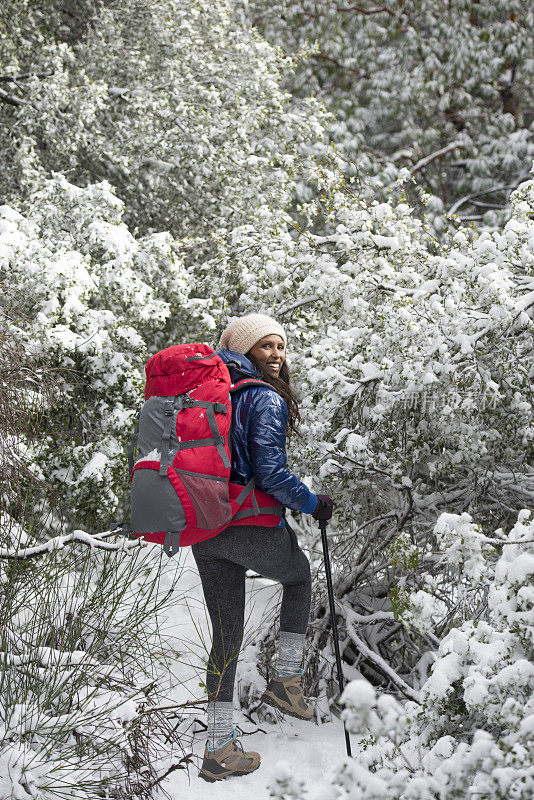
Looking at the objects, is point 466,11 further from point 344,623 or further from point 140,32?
point 344,623

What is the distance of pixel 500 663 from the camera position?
2307mm

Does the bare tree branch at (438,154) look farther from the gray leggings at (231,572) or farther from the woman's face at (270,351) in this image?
the gray leggings at (231,572)

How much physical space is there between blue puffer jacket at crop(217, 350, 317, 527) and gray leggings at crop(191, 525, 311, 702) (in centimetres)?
17

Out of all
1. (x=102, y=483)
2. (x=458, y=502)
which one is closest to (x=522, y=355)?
(x=458, y=502)

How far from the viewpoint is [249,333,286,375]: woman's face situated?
3350 mm

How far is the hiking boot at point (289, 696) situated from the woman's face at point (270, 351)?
126 centimetres

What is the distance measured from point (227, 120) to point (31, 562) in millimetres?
5742

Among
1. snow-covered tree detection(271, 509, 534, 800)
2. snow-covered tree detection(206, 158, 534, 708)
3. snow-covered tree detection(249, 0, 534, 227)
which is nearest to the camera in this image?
snow-covered tree detection(271, 509, 534, 800)

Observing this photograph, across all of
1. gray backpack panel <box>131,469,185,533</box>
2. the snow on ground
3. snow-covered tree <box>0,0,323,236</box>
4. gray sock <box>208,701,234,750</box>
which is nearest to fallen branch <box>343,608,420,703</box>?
the snow on ground

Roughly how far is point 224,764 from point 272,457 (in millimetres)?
1169

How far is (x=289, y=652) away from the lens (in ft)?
10.8

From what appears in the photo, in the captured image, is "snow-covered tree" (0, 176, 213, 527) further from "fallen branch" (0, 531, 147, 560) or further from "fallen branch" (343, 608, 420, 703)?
"fallen branch" (343, 608, 420, 703)

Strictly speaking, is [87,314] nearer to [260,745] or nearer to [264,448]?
[264,448]

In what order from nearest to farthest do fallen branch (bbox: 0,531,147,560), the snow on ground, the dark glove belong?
the snow on ground < the dark glove < fallen branch (bbox: 0,531,147,560)
